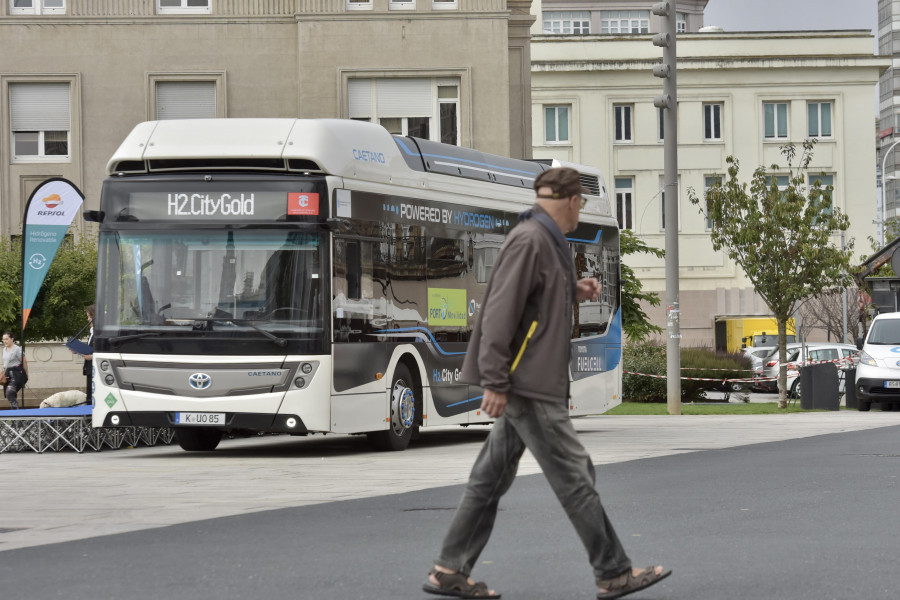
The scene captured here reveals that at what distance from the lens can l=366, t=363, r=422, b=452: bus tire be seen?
17.1 meters

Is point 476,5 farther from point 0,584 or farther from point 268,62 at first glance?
point 0,584

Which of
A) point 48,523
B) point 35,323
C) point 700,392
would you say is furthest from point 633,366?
point 48,523

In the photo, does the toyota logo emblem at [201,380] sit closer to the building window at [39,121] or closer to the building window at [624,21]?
the building window at [39,121]

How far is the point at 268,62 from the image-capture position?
37625mm

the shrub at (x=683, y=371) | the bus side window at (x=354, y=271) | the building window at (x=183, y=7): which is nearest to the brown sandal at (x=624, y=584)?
the bus side window at (x=354, y=271)

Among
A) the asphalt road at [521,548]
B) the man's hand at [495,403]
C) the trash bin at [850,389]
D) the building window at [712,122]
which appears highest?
the building window at [712,122]

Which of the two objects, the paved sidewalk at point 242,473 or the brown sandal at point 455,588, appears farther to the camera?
the paved sidewalk at point 242,473

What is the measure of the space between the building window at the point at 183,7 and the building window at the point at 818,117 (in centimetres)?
3810

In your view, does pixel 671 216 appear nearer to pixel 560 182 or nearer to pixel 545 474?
pixel 560 182

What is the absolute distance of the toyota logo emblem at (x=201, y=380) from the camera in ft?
51.8

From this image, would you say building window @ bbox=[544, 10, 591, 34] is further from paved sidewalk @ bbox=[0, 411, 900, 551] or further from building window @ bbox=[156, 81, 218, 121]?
paved sidewalk @ bbox=[0, 411, 900, 551]

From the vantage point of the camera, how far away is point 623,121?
6906cm

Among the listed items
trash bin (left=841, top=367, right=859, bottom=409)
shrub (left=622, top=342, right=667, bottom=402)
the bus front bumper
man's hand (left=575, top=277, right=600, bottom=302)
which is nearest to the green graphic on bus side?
the bus front bumper

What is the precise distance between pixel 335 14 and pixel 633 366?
437 inches
